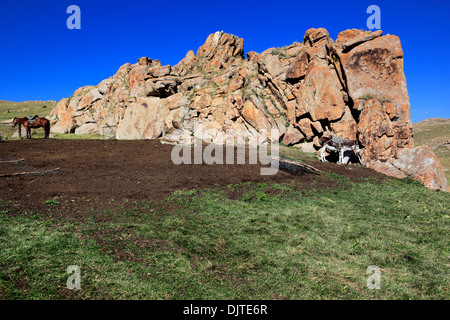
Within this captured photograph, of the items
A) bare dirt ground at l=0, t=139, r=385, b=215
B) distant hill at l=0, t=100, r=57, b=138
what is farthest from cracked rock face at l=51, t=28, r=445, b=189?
distant hill at l=0, t=100, r=57, b=138

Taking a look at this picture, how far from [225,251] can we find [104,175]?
24.9 feet

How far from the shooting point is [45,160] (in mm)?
12602

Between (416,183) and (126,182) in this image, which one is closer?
(126,182)

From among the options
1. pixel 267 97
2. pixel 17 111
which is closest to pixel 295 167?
pixel 267 97

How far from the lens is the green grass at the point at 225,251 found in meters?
4.24

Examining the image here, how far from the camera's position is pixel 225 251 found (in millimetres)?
5613

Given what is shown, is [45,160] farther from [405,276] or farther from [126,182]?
[405,276]

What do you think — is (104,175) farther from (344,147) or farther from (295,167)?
(344,147)

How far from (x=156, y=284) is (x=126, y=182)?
675cm

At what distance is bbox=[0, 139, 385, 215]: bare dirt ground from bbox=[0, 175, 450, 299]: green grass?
3.36 feet

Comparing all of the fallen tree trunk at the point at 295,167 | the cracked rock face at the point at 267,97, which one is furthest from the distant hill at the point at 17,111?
the fallen tree trunk at the point at 295,167

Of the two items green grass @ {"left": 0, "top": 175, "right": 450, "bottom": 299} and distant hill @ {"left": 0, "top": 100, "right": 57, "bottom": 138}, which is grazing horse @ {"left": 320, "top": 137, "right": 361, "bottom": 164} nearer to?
green grass @ {"left": 0, "top": 175, "right": 450, "bottom": 299}
